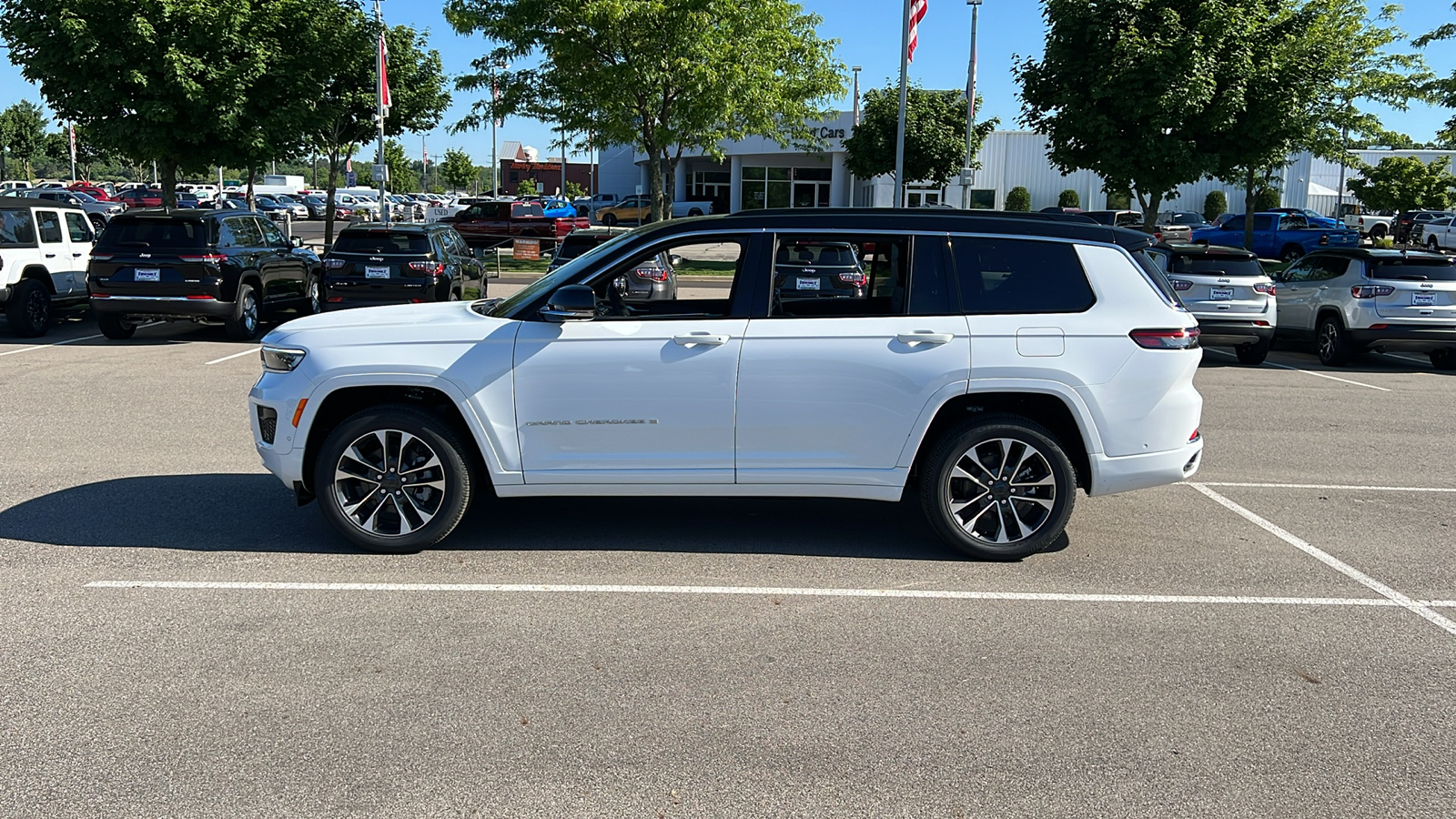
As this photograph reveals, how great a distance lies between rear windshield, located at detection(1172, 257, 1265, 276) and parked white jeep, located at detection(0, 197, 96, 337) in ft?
49.8

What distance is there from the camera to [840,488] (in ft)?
19.9

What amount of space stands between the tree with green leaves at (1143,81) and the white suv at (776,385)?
18.9 m

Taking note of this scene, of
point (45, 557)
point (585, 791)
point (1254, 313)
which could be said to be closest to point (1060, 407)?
point (585, 791)

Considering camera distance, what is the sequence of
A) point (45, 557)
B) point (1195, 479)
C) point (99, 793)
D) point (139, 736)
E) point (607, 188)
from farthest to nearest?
1. point (607, 188)
2. point (1195, 479)
3. point (45, 557)
4. point (139, 736)
5. point (99, 793)

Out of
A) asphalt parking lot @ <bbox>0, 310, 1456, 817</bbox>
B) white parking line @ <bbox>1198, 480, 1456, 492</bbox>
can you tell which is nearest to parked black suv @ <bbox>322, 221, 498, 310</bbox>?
asphalt parking lot @ <bbox>0, 310, 1456, 817</bbox>

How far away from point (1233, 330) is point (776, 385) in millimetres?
10976

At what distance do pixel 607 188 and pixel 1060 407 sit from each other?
243 feet

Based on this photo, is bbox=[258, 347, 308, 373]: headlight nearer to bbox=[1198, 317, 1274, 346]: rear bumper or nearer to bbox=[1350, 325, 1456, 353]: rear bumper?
bbox=[1198, 317, 1274, 346]: rear bumper

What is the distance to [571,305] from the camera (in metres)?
5.80

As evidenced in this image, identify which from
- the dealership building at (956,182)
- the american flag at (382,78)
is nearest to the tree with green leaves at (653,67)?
the american flag at (382,78)

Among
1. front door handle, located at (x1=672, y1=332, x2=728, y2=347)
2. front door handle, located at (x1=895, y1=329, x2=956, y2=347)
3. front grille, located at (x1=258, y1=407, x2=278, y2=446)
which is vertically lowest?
front grille, located at (x1=258, y1=407, x2=278, y2=446)

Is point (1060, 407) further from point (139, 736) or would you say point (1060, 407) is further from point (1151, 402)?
point (139, 736)

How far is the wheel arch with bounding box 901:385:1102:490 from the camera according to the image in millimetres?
6012

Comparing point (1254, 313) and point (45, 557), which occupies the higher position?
point (1254, 313)
